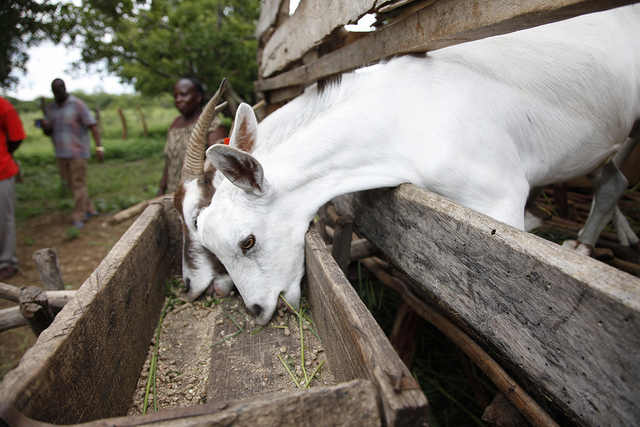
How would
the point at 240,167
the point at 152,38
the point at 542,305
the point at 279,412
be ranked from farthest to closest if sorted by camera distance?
the point at 152,38 < the point at 240,167 < the point at 542,305 < the point at 279,412

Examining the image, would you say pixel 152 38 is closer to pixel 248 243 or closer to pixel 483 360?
pixel 248 243

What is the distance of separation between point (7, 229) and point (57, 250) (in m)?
1.23

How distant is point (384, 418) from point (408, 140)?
140 cm


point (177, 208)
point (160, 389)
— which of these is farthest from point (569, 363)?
point (177, 208)

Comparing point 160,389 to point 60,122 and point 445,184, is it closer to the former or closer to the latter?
point 445,184

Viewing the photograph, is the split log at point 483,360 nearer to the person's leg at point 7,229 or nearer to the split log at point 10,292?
the split log at point 10,292

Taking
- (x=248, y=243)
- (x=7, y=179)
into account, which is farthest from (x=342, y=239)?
(x=7, y=179)

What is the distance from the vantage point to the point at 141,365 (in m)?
1.64

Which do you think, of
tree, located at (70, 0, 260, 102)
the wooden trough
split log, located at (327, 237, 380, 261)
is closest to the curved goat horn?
the wooden trough

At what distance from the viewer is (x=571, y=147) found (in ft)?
6.77

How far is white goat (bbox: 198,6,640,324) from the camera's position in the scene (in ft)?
5.85

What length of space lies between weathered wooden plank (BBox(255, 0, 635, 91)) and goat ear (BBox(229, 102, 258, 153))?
734 mm

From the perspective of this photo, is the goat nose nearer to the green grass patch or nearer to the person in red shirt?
the person in red shirt

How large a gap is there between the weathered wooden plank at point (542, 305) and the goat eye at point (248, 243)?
87 cm
